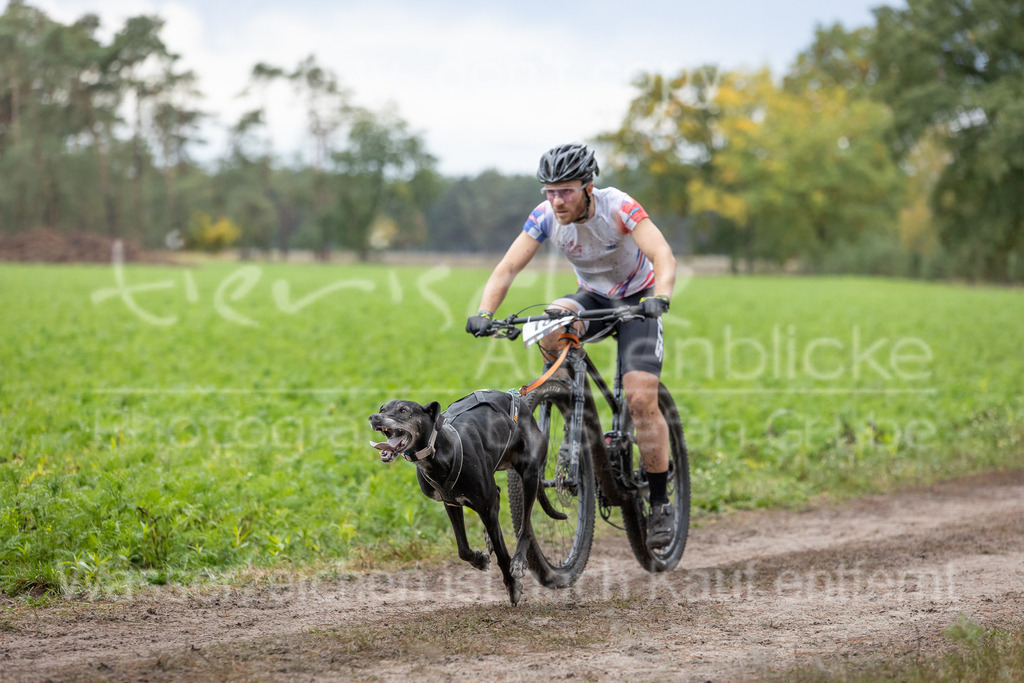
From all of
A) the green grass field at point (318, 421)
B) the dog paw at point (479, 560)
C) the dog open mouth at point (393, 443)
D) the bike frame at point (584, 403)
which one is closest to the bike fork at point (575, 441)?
the bike frame at point (584, 403)

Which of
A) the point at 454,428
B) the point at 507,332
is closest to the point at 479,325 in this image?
the point at 507,332

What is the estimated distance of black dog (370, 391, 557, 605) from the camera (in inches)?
164

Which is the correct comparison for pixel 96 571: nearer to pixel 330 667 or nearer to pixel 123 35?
pixel 330 667

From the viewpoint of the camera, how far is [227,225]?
9025 cm

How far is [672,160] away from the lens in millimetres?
76750

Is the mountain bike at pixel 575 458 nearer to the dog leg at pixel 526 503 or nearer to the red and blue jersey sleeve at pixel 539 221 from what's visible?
the dog leg at pixel 526 503

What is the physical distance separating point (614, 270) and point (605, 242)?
273 millimetres

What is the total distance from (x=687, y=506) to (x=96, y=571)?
3.90 meters

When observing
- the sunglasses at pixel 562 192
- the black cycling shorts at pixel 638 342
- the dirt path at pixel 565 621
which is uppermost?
the sunglasses at pixel 562 192

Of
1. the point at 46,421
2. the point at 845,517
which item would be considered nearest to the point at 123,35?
the point at 46,421

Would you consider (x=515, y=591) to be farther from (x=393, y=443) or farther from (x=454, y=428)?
(x=393, y=443)

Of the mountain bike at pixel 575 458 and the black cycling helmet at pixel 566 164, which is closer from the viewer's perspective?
the black cycling helmet at pixel 566 164

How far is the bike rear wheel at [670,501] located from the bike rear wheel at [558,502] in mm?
465

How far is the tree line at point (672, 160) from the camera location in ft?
110
